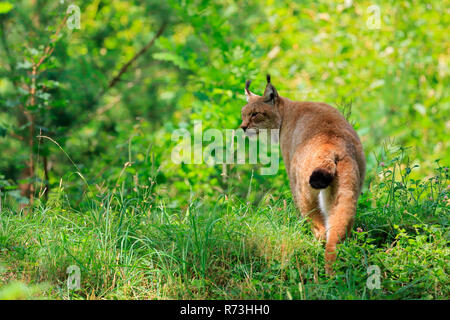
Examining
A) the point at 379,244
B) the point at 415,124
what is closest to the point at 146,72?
the point at 415,124

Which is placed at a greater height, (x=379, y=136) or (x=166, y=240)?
(x=379, y=136)

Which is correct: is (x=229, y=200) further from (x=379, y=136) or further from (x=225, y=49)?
(x=379, y=136)

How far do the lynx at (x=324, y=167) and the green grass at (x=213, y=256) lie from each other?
134mm

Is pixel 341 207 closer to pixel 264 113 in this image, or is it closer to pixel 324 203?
pixel 324 203

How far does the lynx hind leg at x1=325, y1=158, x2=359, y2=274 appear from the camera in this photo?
128 inches

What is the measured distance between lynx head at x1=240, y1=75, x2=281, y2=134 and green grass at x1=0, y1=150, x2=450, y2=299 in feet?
4.01

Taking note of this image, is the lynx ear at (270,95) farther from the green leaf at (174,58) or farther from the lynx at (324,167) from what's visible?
the green leaf at (174,58)

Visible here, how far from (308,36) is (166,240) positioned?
23.5ft

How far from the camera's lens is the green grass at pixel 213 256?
3.02m

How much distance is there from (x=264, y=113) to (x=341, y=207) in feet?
5.67

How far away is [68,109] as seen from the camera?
6898 millimetres

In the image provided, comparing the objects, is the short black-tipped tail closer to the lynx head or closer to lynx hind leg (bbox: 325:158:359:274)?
lynx hind leg (bbox: 325:158:359:274)

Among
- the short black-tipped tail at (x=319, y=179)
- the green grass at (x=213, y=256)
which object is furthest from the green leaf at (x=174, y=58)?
the short black-tipped tail at (x=319, y=179)

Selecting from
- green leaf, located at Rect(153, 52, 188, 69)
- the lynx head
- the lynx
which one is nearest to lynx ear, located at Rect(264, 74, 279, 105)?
the lynx head
